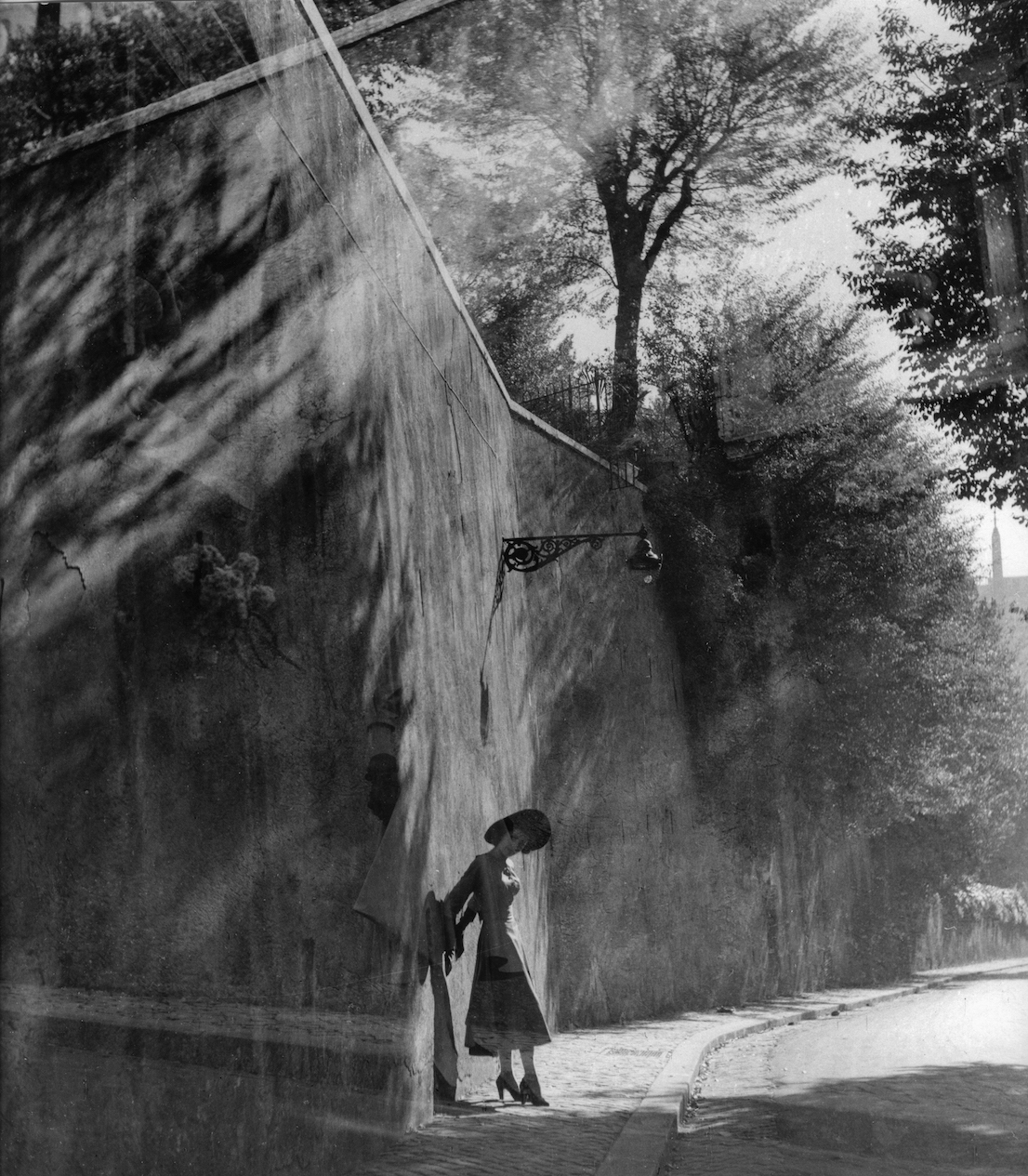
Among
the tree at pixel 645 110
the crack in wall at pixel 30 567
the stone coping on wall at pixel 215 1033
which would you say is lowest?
the stone coping on wall at pixel 215 1033

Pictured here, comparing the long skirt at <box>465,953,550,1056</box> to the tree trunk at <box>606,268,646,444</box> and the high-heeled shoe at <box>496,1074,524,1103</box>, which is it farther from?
the tree trunk at <box>606,268,646,444</box>

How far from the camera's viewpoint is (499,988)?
276 inches

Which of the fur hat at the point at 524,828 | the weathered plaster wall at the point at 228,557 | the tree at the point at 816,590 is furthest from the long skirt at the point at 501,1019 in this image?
the tree at the point at 816,590

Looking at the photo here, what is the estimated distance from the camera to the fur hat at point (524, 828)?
728 cm

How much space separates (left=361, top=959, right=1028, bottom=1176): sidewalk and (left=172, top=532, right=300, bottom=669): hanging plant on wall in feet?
7.02

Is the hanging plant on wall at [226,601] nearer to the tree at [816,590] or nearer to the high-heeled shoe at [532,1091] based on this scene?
the high-heeled shoe at [532,1091]

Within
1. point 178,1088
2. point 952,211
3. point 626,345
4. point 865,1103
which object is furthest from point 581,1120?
point 626,345

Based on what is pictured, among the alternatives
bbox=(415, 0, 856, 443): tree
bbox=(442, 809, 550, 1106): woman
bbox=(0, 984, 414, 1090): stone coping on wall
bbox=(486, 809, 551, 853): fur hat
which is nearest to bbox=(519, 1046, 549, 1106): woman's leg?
bbox=(442, 809, 550, 1106): woman

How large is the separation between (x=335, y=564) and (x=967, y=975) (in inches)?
870

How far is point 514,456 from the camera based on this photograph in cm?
1209

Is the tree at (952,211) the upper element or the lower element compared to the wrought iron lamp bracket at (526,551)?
upper

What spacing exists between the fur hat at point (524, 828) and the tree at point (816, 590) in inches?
364

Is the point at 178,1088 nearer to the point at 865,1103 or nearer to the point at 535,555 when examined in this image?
the point at 865,1103

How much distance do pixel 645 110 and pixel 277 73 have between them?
9.13 meters
